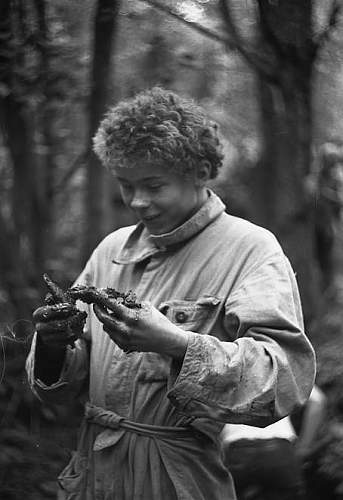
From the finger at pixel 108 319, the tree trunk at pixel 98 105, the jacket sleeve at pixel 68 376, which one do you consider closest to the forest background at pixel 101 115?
the tree trunk at pixel 98 105

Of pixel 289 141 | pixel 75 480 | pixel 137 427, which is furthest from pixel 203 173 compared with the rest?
pixel 289 141

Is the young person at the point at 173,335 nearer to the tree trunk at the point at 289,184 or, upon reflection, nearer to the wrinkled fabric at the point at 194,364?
the wrinkled fabric at the point at 194,364

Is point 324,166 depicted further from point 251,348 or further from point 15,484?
point 251,348

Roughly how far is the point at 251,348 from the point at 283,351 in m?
0.12

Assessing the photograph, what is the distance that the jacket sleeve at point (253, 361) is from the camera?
281cm

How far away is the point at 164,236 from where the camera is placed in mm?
3238

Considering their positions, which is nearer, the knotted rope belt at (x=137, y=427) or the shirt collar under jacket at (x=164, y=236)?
the knotted rope belt at (x=137, y=427)

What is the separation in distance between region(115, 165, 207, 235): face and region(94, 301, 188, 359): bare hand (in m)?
0.47

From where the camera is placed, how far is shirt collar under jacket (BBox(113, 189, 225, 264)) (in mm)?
3223

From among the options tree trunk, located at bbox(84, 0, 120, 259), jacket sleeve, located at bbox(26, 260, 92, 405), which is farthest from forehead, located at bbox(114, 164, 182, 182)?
tree trunk, located at bbox(84, 0, 120, 259)

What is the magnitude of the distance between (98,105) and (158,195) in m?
2.67

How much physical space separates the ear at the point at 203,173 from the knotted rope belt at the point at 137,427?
776 millimetres

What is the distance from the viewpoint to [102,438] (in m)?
3.17

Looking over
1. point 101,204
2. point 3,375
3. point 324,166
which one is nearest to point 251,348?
point 3,375
